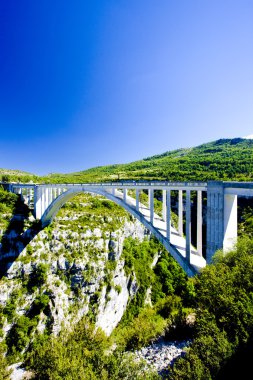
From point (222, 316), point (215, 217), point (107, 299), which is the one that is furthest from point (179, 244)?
point (107, 299)

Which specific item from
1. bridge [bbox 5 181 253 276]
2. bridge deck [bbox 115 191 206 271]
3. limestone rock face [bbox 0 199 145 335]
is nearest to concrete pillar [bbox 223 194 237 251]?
bridge [bbox 5 181 253 276]

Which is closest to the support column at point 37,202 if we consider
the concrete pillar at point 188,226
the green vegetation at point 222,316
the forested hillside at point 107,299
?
the forested hillside at point 107,299

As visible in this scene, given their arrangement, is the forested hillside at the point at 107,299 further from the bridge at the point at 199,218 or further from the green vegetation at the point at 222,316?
the bridge at the point at 199,218

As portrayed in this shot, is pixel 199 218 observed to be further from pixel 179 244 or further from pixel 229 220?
pixel 179 244

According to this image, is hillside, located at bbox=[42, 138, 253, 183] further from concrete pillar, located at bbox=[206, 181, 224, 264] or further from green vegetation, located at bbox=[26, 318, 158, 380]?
green vegetation, located at bbox=[26, 318, 158, 380]

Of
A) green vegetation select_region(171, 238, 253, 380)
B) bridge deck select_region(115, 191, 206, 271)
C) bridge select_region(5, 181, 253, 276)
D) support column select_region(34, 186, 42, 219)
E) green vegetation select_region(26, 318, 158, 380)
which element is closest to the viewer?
green vegetation select_region(171, 238, 253, 380)

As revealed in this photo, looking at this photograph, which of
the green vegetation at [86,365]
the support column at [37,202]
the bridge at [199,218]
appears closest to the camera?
the green vegetation at [86,365]

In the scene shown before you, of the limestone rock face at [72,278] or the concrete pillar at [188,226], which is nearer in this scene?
the concrete pillar at [188,226]

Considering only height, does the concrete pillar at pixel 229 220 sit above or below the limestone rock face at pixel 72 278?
above
